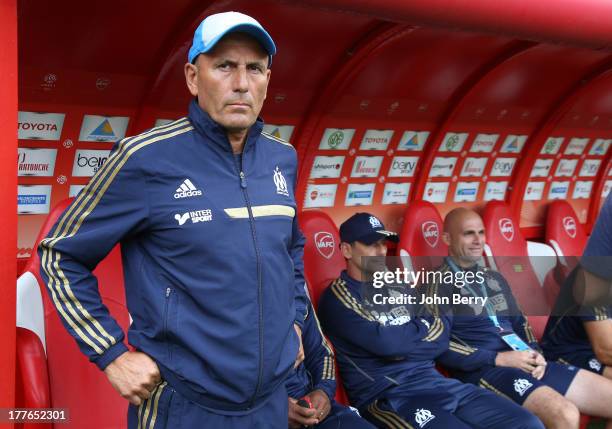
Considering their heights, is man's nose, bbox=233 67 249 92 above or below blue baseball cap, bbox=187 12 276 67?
below

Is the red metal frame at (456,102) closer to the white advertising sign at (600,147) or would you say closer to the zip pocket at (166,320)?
the white advertising sign at (600,147)

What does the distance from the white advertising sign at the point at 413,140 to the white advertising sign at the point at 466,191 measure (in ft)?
1.79

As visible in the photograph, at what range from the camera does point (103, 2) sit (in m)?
2.82

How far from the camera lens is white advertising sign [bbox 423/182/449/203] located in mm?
4785

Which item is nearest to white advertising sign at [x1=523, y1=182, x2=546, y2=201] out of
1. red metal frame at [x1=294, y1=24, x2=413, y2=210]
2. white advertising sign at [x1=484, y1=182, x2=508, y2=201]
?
white advertising sign at [x1=484, y1=182, x2=508, y2=201]

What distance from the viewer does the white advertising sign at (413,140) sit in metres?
4.50

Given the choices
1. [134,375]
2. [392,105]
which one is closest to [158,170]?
[134,375]

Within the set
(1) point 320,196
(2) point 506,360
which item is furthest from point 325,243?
(2) point 506,360

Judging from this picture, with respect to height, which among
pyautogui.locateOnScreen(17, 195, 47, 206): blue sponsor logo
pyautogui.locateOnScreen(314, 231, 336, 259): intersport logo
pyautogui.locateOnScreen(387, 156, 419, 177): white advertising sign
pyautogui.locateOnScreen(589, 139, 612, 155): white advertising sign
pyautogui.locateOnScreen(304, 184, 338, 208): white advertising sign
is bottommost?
pyautogui.locateOnScreen(314, 231, 336, 259): intersport logo

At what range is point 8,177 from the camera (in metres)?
2.00

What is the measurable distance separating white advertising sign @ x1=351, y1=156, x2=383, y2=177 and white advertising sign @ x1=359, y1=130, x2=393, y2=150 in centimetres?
6

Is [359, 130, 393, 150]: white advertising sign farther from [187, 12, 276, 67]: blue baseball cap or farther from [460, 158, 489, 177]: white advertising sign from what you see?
[187, 12, 276, 67]: blue baseball cap

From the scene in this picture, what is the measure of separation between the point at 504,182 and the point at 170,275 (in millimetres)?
4022

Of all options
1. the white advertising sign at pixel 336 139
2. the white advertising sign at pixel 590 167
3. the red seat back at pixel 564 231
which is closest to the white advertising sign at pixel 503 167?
the red seat back at pixel 564 231
